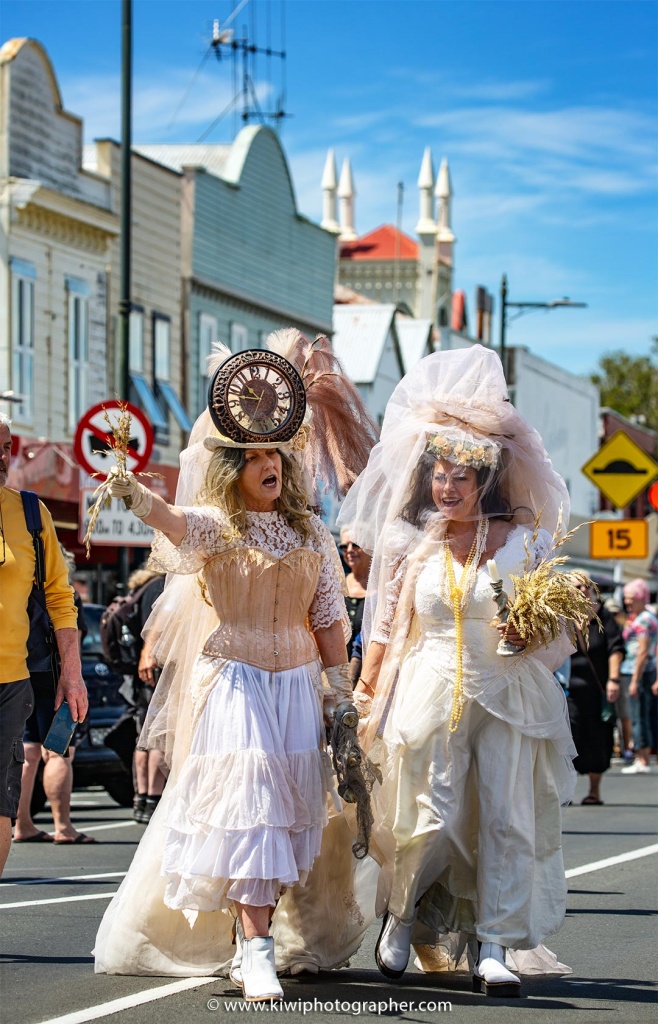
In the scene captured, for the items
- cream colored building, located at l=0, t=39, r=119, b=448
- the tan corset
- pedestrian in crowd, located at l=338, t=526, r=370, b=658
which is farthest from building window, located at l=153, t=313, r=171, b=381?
the tan corset

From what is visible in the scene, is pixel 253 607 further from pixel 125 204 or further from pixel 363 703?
pixel 125 204

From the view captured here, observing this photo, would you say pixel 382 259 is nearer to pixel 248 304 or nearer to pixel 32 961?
pixel 248 304

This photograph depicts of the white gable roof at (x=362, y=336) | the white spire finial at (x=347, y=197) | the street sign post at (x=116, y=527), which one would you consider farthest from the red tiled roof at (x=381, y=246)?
the street sign post at (x=116, y=527)

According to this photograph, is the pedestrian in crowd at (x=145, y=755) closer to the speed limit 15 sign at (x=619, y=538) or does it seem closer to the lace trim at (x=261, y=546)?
the lace trim at (x=261, y=546)

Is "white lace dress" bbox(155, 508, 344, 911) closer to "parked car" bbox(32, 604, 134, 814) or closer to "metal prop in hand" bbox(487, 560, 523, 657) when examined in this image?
"metal prop in hand" bbox(487, 560, 523, 657)

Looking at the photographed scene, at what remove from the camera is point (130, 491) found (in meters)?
6.07

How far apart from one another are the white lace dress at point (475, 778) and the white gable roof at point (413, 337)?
4465 cm

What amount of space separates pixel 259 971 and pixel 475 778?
119cm

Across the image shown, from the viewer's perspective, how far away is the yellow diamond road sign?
2073 centimetres

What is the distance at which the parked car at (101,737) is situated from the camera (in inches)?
573

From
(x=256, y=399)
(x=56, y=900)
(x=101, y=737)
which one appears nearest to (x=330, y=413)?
(x=256, y=399)

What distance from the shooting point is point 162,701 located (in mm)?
7020

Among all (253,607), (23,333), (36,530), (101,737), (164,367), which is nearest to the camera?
(253,607)

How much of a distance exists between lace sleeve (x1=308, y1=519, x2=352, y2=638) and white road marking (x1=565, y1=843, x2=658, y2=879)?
159 inches
